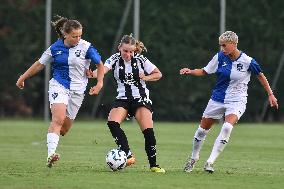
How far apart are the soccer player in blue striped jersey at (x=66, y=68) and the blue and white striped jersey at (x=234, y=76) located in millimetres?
1731

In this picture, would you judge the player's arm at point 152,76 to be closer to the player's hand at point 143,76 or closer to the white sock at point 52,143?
the player's hand at point 143,76

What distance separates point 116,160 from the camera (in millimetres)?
13312

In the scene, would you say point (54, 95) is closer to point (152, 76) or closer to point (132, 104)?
point (132, 104)

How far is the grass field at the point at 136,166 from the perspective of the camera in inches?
453

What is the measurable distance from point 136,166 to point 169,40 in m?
24.7

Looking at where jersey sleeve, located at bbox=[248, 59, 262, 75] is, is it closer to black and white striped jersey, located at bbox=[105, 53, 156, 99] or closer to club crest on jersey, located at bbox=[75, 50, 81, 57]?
black and white striped jersey, located at bbox=[105, 53, 156, 99]

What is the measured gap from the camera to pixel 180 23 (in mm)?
39188

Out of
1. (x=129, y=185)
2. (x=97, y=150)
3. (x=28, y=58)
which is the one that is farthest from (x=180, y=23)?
(x=129, y=185)

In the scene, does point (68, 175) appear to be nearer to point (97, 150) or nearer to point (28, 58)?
point (97, 150)

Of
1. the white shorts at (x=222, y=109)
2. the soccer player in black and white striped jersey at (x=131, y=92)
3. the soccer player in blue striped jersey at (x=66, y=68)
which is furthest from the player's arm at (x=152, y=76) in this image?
the white shorts at (x=222, y=109)

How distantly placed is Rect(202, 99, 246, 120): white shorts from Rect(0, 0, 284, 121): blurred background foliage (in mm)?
24243

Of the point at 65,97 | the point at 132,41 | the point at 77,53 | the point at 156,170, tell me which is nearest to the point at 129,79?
the point at 132,41

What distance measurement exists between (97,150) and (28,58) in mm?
20657

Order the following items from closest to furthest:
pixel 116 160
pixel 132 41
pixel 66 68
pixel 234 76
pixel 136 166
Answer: pixel 116 160, pixel 132 41, pixel 234 76, pixel 66 68, pixel 136 166
